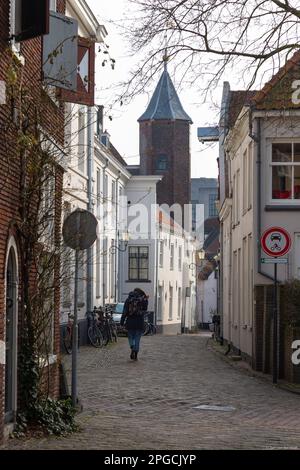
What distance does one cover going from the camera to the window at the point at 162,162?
81.5 metres

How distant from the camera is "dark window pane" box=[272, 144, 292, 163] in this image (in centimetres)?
2539

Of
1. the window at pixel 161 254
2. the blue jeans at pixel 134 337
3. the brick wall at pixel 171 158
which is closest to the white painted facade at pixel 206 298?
the brick wall at pixel 171 158

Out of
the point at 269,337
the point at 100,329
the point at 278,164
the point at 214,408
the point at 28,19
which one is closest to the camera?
the point at 28,19

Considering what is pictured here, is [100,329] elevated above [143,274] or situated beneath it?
situated beneath

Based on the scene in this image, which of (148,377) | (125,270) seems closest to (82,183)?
(148,377)

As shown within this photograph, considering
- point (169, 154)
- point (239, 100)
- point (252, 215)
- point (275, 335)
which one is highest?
point (169, 154)

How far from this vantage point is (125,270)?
60375 millimetres

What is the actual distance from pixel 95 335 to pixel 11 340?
803 inches

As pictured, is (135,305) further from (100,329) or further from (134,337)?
(100,329)

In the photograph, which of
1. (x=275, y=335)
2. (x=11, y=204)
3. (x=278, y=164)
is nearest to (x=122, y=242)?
(x=278, y=164)

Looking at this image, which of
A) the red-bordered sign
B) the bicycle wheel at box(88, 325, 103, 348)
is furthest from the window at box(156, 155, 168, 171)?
the red-bordered sign

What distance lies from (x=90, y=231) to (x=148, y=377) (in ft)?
26.7

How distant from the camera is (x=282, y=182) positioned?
25.5 meters

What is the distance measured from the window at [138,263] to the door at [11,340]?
1924 inches
